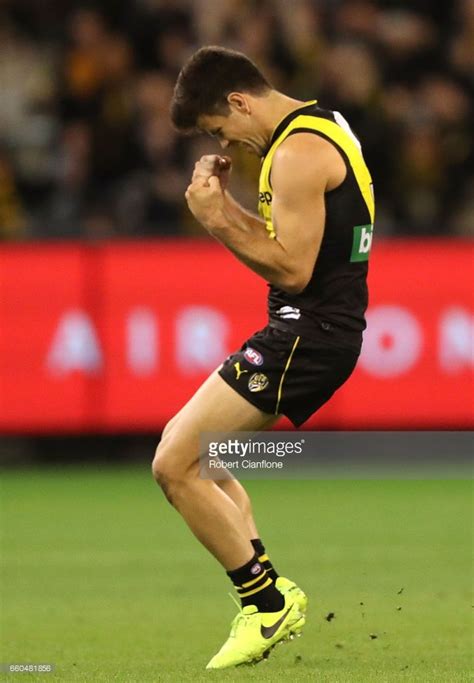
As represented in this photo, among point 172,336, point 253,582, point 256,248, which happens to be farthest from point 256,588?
point 172,336

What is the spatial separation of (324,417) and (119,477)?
1720 millimetres

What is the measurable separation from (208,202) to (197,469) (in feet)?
3.51

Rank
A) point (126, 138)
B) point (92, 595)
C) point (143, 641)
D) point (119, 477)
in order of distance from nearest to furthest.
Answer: point (143, 641) < point (92, 595) < point (119, 477) < point (126, 138)

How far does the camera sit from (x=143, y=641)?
22.4ft

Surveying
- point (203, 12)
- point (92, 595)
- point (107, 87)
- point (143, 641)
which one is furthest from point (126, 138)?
point (143, 641)

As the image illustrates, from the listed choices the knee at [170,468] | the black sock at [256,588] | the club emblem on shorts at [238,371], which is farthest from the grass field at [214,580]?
the club emblem on shorts at [238,371]

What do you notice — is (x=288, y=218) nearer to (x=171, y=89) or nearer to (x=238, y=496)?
(x=238, y=496)

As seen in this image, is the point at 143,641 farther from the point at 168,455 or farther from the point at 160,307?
the point at 160,307

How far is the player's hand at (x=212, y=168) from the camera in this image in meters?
6.23

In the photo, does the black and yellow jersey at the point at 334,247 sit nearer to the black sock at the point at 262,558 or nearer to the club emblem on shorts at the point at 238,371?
the club emblem on shorts at the point at 238,371

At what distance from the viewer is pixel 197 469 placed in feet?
20.7

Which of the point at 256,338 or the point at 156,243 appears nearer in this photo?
the point at 256,338

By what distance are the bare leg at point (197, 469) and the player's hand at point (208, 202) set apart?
2.20 feet

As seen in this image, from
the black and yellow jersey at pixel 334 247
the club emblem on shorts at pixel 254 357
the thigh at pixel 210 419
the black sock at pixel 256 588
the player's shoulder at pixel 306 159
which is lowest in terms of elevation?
the black sock at pixel 256 588
